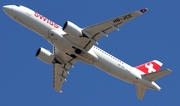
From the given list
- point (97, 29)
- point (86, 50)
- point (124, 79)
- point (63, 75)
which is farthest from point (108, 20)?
point (63, 75)

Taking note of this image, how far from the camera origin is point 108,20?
59469mm

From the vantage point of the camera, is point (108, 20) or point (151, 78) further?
point (151, 78)

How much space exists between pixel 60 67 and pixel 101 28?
14.5m

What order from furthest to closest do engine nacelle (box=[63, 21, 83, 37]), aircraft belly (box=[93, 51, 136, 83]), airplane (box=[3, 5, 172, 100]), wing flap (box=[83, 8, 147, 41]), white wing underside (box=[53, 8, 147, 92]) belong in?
aircraft belly (box=[93, 51, 136, 83])
airplane (box=[3, 5, 172, 100])
engine nacelle (box=[63, 21, 83, 37])
white wing underside (box=[53, 8, 147, 92])
wing flap (box=[83, 8, 147, 41])

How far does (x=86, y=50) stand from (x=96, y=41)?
7.26 ft

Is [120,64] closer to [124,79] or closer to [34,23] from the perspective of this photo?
[124,79]

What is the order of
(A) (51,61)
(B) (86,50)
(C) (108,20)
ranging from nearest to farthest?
(C) (108,20) → (B) (86,50) → (A) (51,61)

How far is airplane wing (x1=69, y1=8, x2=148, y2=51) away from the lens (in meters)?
58.1

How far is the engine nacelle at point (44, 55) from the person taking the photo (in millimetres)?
68812

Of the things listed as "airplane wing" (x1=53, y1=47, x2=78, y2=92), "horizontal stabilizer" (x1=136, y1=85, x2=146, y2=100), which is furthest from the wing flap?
"horizontal stabilizer" (x1=136, y1=85, x2=146, y2=100)

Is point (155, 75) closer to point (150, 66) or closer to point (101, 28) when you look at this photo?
point (150, 66)

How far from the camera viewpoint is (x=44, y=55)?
6900 centimetres

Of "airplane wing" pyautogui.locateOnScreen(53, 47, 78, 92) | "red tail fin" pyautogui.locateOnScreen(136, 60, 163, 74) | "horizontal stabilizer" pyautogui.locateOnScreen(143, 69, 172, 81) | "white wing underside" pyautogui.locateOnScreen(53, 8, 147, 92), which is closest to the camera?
"white wing underside" pyautogui.locateOnScreen(53, 8, 147, 92)

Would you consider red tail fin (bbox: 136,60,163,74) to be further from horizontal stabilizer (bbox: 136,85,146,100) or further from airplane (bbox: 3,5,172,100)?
horizontal stabilizer (bbox: 136,85,146,100)
